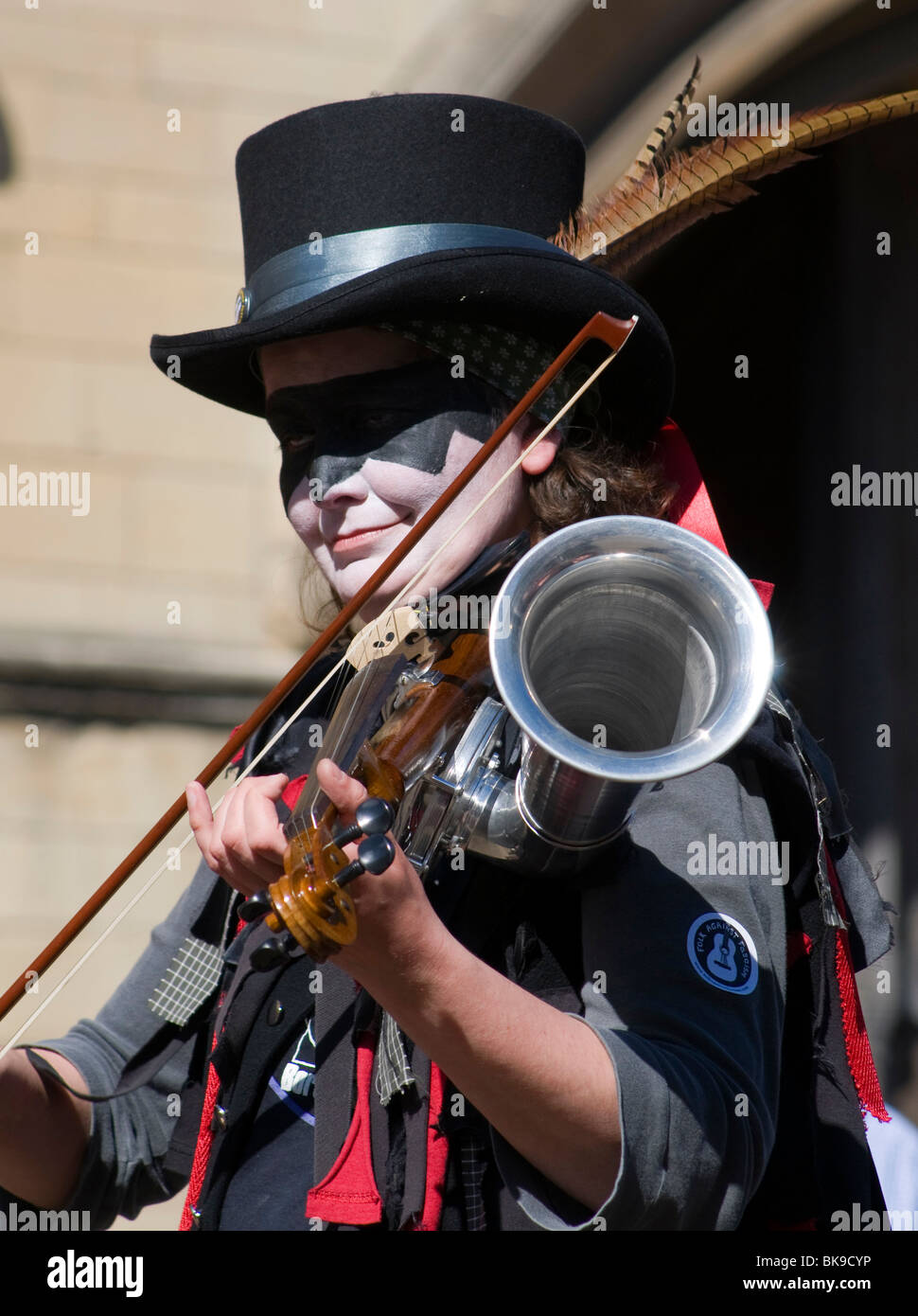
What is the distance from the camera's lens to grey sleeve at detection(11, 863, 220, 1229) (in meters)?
2.00

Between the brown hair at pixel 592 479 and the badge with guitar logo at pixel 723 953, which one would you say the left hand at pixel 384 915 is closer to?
the badge with guitar logo at pixel 723 953

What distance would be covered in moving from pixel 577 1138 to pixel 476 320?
1092 mm

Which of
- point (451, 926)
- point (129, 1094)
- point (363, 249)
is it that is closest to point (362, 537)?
point (363, 249)

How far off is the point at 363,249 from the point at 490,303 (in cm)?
23

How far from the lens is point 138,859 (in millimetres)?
1364

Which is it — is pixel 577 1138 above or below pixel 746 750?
below

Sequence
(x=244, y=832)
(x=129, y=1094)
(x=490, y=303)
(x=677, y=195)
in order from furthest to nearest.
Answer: (x=129, y=1094) → (x=677, y=195) → (x=490, y=303) → (x=244, y=832)

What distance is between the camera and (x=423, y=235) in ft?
5.91

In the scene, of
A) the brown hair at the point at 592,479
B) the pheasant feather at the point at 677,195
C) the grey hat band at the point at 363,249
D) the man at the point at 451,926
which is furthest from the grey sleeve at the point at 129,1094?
the pheasant feather at the point at 677,195

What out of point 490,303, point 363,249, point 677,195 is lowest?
point 490,303

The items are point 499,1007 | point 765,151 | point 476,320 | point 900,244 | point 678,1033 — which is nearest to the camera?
point 499,1007

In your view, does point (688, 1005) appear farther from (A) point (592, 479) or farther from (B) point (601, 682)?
(A) point (592, 479)

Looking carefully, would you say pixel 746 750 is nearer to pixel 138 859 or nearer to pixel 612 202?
pixel 138 859

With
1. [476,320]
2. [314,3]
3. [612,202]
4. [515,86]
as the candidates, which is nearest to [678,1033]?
[476,320]
